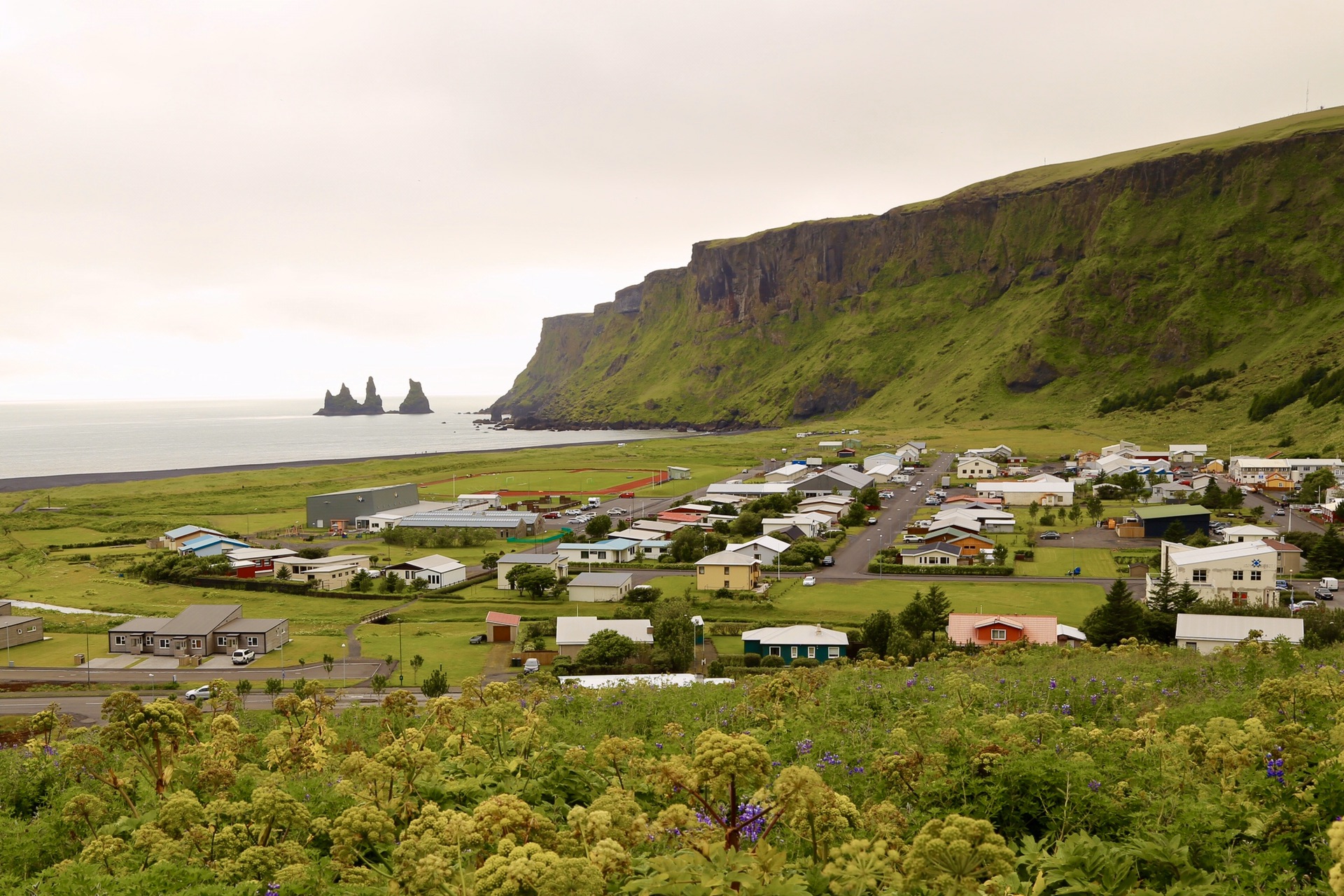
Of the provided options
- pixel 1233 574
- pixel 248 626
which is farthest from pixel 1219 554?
pixel 248 626

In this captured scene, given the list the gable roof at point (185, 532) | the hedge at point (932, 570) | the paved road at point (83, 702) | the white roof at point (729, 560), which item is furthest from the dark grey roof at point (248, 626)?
the hedge at point (932, 570)

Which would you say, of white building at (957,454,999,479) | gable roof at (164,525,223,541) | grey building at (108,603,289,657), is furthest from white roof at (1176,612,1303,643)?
gable roof at (164,525,223,541)

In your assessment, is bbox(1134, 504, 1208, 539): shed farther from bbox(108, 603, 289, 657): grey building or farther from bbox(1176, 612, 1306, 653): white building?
bbox(108, 603, 289, 657): grey building

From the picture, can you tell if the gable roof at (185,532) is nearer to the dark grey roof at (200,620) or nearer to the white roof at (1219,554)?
the dark grey roof at (200,620)

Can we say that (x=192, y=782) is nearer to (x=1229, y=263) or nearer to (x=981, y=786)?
(x=981, y=786)

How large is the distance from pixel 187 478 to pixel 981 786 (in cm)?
13001

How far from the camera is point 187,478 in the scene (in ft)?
376

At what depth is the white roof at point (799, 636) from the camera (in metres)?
31.7

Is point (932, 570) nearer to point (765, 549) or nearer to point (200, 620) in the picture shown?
point (765, 549)

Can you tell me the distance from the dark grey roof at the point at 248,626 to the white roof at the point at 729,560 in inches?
859

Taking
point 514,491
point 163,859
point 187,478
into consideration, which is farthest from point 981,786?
point 187,478

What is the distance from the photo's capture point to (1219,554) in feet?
128

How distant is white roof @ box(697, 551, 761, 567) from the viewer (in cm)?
4503

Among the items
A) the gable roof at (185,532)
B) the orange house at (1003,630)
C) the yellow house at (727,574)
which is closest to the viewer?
the orange house at (1003,630)
